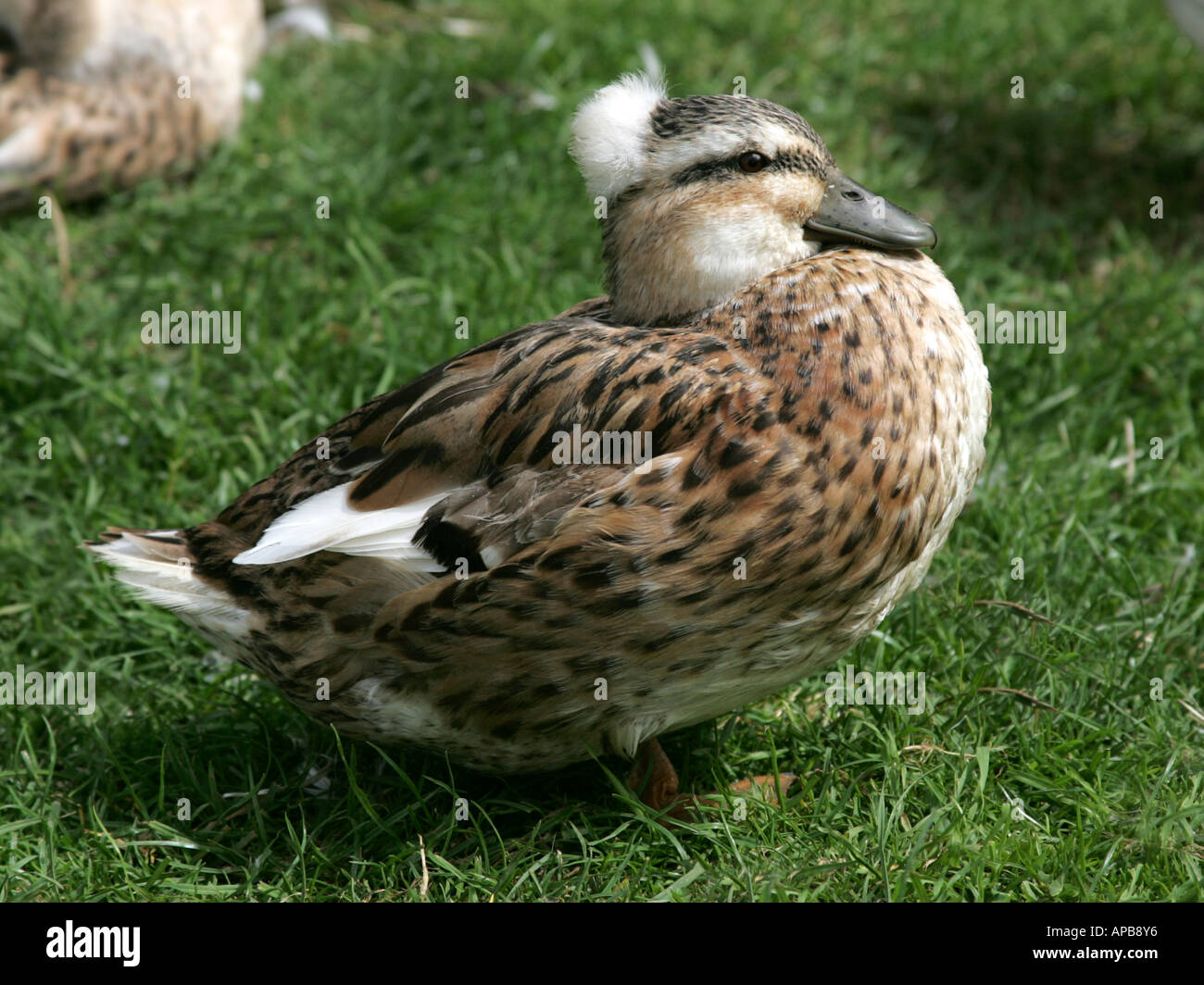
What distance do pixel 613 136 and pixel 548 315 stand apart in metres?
1.69

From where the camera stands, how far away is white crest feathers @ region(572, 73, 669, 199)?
3.16 metres

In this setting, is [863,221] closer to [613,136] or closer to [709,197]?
[709,197]

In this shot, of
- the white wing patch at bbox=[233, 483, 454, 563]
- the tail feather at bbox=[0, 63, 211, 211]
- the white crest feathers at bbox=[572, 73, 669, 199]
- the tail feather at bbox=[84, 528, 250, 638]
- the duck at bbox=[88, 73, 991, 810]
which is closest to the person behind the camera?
the duck at bbox=[88, 73, 991, 810]

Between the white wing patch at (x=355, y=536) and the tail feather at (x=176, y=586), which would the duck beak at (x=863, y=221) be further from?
the tail feather at (x=176, y=586)

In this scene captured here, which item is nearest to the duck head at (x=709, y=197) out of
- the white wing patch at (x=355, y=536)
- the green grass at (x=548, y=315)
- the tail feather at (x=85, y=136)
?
the white wing patch at (x=355, y=536)

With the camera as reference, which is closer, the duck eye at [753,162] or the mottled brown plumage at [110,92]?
the duck eye at [753,162]

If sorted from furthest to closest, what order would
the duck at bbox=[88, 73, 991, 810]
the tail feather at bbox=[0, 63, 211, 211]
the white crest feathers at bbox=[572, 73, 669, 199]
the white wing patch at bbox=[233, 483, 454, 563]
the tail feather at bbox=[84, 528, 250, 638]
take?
the tail feather at bbox=[0, 63, 211, 211], the tail feather at bbox=[84, 528, 250, 638], the white crest feathers at bbox=[572, 73, 669, 199], the white wing patch at bbox=[233, 483, 454, 563], the duck at bbox=[88, 73, 991, 810]

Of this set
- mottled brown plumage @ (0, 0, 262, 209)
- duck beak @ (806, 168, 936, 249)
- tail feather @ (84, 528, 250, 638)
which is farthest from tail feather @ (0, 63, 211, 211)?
duck beak @ (806, 168, 936, 249)

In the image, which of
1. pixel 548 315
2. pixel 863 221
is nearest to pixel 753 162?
pixel 863 221

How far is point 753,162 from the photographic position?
3.12 meters

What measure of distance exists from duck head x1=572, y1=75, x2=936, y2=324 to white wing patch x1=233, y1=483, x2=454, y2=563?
0.71 metres

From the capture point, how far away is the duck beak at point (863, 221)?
3.17 meters

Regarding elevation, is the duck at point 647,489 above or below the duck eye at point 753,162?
below

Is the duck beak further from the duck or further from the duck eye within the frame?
the duck eye
